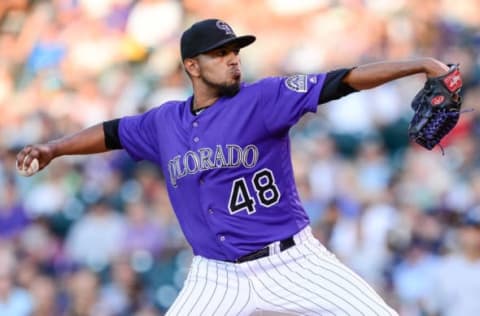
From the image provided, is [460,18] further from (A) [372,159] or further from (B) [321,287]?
(B) [321,287]

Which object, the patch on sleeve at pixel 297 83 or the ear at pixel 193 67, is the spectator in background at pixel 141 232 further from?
the patch on sleeve at pixel 297 83

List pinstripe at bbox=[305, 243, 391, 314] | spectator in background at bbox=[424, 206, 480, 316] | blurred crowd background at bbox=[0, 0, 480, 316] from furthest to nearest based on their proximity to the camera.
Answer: blurred crowd background at bbox=[0, 0, 480, 316]
spectator in background at bbox=[424, 206, 480, 316]
pinstripe at bbox=[305, 243, 391, 314]

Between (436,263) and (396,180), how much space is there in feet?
3.34

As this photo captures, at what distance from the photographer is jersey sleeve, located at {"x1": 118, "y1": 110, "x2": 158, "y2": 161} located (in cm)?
583

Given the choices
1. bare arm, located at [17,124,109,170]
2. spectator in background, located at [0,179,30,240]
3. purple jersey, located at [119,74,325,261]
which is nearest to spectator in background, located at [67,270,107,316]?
spectator in background, located at [0,179,30,240]

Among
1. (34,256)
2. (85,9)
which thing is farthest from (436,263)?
(85,9)

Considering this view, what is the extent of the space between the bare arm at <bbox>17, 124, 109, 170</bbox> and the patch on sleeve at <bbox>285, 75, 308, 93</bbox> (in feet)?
3.68

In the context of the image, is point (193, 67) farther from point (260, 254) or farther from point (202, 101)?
point (260, 254)

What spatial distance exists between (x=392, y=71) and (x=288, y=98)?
1.86 ft

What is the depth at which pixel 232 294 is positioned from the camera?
536 cm

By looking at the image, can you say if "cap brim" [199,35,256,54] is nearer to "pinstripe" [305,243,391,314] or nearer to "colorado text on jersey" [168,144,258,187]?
"colorado text on jersey" [168,144,258,187]

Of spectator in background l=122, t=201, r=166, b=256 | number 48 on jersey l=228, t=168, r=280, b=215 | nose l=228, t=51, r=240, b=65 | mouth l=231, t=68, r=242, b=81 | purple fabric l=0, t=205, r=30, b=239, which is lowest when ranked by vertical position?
spectator in background l=122, t=201, r=166, b=256

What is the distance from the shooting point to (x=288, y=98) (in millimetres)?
5285

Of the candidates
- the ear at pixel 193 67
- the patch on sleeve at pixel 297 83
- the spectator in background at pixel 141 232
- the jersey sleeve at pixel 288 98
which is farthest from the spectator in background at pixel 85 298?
the patch on sleeve at pixel 297 83
